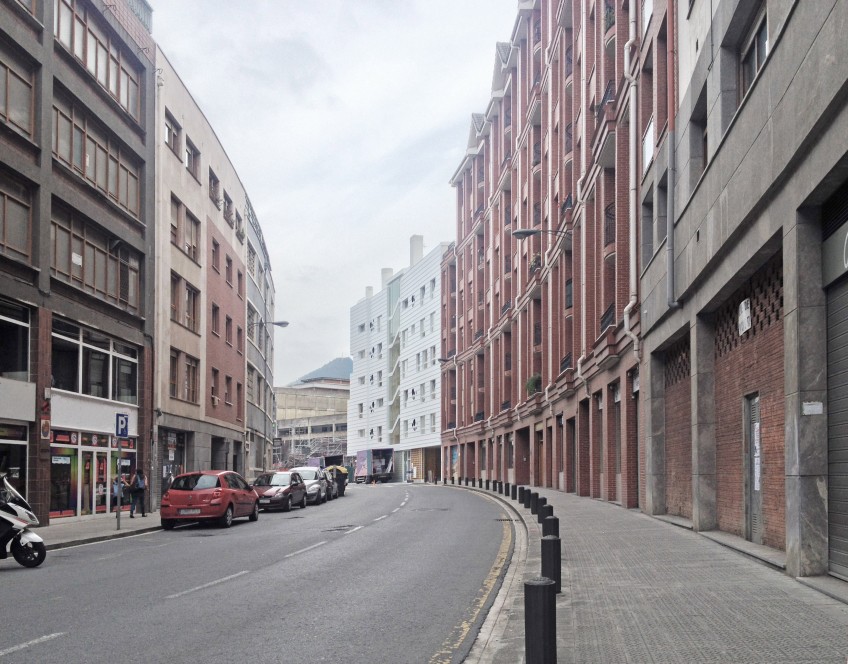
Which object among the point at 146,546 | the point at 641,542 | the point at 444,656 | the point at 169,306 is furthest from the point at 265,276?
the point at 444,656

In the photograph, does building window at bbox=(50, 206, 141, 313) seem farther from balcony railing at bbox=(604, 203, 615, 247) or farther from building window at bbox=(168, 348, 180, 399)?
balcony railing at bbox=(604, 203, 615, 247)

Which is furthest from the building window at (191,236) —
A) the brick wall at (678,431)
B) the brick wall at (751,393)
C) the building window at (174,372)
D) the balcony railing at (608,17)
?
the brick wall at (751,393)

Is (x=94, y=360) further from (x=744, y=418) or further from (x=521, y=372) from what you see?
(x=521, y=372)

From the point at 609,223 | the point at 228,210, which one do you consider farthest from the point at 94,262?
the point at 228,210

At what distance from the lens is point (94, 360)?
1057 inches

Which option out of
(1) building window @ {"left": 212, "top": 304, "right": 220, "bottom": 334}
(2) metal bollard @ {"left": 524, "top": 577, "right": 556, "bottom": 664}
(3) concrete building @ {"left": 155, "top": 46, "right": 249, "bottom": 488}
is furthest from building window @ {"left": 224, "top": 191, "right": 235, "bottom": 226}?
(2) metal bollard @ {"left": 524, "top": 577, "right": 556, "bottom": 664}

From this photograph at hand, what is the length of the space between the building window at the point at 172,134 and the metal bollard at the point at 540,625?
1204 inches

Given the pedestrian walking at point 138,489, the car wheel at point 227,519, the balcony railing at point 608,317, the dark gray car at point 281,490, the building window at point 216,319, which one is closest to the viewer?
the car wheel at point 227,519

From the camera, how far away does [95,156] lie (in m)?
27.2

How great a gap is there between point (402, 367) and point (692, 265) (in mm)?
75448

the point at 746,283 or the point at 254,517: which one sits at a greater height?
the point at 746,283

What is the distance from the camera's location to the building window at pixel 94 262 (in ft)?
81.4

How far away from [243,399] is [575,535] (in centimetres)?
3466

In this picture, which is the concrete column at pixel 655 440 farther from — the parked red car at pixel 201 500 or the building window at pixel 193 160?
the building window at pixel 193 160
